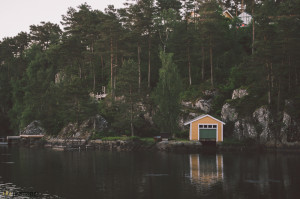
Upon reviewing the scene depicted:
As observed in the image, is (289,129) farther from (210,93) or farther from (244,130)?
(210,93)

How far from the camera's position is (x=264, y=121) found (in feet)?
183

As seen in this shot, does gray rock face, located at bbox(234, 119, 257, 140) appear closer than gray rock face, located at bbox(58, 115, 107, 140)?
Yes

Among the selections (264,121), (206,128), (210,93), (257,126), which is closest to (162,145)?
(206,128)

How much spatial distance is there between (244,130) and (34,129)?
1904 inches

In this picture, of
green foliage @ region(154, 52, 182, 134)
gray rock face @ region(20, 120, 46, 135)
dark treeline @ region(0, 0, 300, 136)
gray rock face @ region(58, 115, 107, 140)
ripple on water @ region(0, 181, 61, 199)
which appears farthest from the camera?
gray rock face @ region(20, 120, 46, 135)

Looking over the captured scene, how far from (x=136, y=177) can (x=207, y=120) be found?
27.6 metres

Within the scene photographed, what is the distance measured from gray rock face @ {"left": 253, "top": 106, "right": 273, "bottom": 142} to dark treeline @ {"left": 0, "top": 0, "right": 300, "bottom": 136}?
1462 millimetres

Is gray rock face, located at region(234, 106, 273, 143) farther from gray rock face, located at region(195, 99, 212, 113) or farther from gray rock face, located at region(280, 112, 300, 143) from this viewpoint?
gray rock face, located at region(195, 99, 212, 113)

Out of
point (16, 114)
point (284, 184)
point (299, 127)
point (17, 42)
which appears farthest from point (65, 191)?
point (17, 42)

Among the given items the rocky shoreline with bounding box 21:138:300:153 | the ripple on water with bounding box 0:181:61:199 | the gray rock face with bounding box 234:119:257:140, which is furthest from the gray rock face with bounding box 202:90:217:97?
the ripple on water with bounding box 0:181:61:199

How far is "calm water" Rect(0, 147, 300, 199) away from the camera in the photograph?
1119 inches

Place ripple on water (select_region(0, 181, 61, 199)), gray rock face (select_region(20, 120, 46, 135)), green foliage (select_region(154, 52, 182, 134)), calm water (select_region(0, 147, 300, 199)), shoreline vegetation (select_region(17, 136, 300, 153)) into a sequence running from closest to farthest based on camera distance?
1. ripple on water (select_region(0, 181, 61, 199))
2. calm water (select_region(0, 147, 300, 199))
3. shoreline vegetation (select_region(17, 136, 300, 153))
4. green foliage (select_region(154, 52, 182, 134))
5. gray rock face (select_region(20, 120, 46, 135))

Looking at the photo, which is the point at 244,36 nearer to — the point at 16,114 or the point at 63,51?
the point at 63,51

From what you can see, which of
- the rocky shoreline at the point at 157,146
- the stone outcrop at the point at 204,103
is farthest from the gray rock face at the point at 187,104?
the rocky shoreline at the point at 157,146
